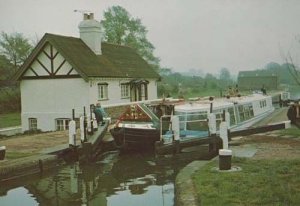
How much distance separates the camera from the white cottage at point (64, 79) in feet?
98.1

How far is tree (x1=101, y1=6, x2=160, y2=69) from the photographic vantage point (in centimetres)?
5106

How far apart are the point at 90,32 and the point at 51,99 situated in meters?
6.72

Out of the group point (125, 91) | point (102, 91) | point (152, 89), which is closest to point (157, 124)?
point (102, 91)

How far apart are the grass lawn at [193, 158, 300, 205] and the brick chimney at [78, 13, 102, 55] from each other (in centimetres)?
2295

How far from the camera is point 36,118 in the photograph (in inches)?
1244

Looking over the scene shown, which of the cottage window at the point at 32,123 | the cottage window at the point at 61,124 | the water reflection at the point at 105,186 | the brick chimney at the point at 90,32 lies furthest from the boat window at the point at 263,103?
the cottage window at the point at 32,123

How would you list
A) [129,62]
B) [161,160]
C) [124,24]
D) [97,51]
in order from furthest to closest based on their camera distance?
[124,24]
[129,62]
[97,51]
[161,160]

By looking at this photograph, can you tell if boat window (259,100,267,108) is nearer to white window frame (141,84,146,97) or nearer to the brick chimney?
white window frame (141,84,146,97)

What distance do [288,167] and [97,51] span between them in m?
24.7

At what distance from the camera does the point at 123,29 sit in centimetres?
5138

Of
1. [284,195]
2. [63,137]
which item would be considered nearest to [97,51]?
[63,137]

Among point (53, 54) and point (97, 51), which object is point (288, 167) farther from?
point (97, 51)

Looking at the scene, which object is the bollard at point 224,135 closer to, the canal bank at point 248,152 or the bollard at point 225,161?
the bollard at point 225,161

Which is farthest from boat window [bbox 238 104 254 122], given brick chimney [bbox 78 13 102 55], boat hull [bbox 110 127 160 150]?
brick chimney [bbox 78 13 102 55]
